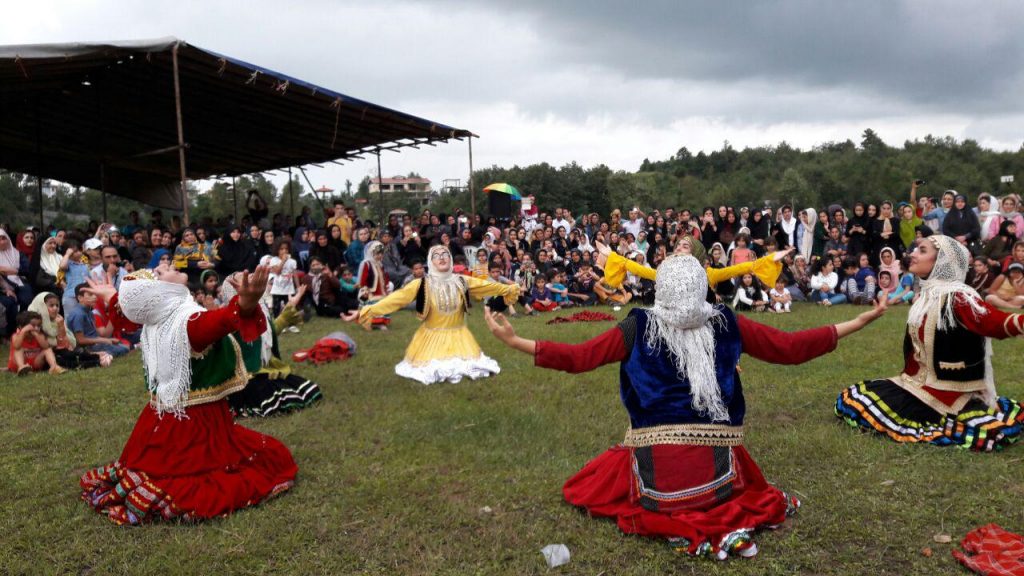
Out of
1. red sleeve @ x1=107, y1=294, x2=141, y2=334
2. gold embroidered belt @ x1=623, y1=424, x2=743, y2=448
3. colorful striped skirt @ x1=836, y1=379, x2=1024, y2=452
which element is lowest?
colorful striped skirt @ x1=836, y1=379, x2=1024, y2=452

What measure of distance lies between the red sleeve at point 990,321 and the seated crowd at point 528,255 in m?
6.33

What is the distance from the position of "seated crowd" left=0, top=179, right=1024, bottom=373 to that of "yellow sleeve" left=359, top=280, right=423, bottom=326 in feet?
7.87

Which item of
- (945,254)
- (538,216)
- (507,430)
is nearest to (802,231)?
(538,216)

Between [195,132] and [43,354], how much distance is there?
1043cm

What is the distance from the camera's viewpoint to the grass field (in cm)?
396

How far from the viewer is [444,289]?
847cm

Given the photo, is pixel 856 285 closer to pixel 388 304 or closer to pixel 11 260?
pixel 388 304

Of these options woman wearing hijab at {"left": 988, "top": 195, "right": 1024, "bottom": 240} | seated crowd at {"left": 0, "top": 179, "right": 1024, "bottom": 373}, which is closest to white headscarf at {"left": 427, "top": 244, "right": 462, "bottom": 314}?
seated crowd at {"left": 0, "top": 179, "right": 1024, "bottom": 373}

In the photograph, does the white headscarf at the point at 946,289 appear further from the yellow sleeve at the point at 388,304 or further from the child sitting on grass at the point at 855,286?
the child sitting on grass at the point at 855,286

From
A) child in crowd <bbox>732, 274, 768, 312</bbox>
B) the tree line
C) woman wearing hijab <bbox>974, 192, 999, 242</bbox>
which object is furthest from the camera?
the tree line

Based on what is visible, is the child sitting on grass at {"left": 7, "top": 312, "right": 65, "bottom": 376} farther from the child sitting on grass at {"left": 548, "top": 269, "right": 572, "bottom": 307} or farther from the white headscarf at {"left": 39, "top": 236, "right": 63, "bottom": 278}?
the child sitting on grass at {"left": 548, "top": 269, "right": 572, "bottom": 307}

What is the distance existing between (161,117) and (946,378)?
16.4 metres

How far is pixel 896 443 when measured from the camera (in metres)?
5.50

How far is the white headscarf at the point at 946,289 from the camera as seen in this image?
542cm
